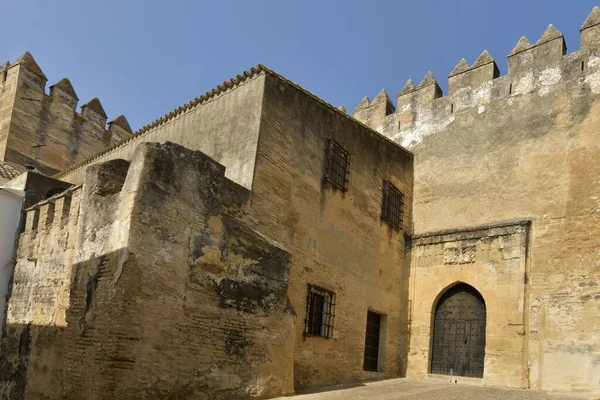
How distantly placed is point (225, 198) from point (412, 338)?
627 cm

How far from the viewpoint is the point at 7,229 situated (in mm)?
12758

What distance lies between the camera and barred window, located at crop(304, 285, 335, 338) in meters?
11.8

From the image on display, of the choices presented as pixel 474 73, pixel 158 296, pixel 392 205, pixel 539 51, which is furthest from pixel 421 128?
pixel 158 296

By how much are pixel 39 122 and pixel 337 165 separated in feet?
41.9

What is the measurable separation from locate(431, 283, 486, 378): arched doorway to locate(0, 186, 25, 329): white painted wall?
29.9ft

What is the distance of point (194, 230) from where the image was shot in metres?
9.36

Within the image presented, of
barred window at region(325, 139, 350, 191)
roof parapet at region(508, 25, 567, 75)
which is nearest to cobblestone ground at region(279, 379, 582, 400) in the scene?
barred window at region(325, 139, 350, 191)

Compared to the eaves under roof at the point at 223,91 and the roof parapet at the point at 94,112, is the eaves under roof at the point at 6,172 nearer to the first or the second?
the eaves under roof at the point at 223,91

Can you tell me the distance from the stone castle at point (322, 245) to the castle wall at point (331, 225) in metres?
0.04

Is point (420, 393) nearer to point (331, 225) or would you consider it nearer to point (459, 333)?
point (459, 333)

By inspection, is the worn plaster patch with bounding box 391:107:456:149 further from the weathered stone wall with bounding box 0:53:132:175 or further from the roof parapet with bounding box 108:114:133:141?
the roof parapet with bounding box 108:114:133:141

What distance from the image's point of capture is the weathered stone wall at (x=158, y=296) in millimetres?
8484

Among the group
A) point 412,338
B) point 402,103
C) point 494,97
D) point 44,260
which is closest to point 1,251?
point 44,260

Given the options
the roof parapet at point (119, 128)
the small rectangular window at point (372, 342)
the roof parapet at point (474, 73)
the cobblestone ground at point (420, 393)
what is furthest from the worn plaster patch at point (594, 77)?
the roof parapet at point (119, 128)
